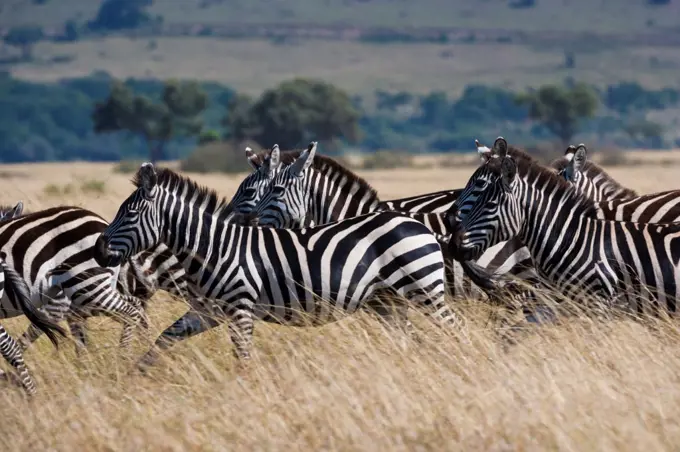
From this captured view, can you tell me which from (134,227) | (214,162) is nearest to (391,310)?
(134,227)

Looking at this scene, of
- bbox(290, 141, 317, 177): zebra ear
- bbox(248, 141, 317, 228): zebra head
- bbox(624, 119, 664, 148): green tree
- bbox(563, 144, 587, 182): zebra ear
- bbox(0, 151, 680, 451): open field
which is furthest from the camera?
bbox(624, 119, 664, 148): green tree

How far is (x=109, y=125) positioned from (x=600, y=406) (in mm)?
87329

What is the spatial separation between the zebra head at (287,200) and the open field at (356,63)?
145 m

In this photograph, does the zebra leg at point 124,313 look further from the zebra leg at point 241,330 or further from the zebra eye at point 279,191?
the zebra eye at point 279,191

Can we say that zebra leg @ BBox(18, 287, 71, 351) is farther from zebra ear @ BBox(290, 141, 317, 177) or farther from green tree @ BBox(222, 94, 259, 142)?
green tree @ BBox(222, 94, 259, 142)

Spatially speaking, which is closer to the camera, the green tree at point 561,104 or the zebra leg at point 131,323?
the zebra leg at point 131,323

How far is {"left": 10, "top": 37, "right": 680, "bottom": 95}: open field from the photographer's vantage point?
529 ft

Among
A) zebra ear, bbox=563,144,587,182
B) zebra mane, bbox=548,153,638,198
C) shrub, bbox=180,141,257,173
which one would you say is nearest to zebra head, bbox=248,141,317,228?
zebra ear, bbox=563,144,587,182

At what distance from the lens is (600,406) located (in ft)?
20.2

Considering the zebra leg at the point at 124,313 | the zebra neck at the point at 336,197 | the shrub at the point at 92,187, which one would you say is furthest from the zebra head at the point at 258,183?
the shrub at the point at 92,187

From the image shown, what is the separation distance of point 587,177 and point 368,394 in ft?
19.6

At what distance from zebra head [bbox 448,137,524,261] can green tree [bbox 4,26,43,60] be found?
18238cm

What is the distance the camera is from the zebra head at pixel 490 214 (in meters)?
8.16

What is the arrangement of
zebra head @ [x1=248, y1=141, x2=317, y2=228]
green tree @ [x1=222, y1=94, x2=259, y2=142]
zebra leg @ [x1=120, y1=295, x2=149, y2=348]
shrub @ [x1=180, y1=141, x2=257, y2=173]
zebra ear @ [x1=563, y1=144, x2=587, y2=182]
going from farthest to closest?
green tree @ [x1=222, y1=94, x2=259, y2=142]
shrub @ [x1=180, y1=141, x2=257, y2=173]
zebra ear @ [x1=563, y1=144, x2=587, y2=182]
zebra head @ [x1=248, y1=141, x2=317, y2=228]
zebra leg @ [x1=120, y1=295, x2=149, y2=348]
